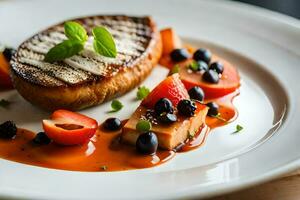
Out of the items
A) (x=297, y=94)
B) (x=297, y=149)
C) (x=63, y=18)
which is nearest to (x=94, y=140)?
(x=297, y=149)

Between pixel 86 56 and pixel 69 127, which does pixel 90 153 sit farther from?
pixel 86 56

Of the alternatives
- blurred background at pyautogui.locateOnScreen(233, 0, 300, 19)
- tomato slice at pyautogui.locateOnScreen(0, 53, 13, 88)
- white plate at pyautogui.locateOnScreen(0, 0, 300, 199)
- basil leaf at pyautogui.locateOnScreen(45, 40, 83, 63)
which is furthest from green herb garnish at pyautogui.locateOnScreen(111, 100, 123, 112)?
blurred background at pyautogui.locateOnScreen(233, 0, 300, 19)

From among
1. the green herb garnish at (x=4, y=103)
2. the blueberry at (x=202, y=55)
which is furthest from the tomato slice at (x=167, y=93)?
the green herb garnish at (x=4, y=103)

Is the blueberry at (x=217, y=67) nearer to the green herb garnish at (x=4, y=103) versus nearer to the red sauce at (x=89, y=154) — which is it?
the red sauce at (x=89, y=154)

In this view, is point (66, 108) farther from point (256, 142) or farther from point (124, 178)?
point (256, 142)

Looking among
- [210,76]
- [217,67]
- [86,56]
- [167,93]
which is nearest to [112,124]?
[167,93]

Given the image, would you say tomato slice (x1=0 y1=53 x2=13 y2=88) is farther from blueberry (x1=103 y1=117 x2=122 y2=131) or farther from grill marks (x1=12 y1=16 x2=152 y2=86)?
blueberry (x1=103 y1=117 x2=122 y2=131)
